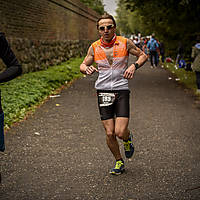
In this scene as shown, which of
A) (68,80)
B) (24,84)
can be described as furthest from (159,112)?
(68,80)

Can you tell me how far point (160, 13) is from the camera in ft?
57.2

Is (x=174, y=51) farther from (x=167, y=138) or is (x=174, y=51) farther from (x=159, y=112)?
(x=167, y=138)

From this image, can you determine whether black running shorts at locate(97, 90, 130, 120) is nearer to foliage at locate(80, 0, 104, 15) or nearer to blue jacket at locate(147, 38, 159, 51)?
blue jacket at locate(147, 38, 159, 51)

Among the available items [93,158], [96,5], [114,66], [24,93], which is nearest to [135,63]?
[114,66]

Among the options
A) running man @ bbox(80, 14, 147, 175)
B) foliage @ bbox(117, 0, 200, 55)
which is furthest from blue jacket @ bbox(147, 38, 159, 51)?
running man @ bbox(80, 14, 147, 175)

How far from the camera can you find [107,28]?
4.15m

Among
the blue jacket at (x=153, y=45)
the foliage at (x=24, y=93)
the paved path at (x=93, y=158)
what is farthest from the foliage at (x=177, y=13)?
the paved path at (x=93, y=158)

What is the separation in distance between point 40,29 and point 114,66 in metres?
12.3

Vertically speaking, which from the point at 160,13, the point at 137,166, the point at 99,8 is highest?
the point at 99,8

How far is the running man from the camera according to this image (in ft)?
13.7

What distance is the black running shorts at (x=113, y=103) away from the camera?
14.1 feet

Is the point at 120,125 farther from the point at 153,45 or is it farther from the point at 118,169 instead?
the point at 153,45

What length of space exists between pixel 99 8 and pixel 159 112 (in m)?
40.5

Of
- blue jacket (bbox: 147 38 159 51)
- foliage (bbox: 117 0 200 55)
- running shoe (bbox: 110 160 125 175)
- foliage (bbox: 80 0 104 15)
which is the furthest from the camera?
foliage (bbox: 80 0 104 15)
